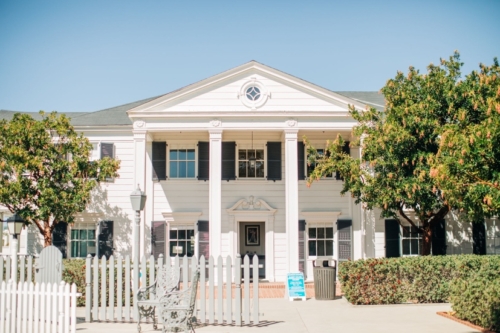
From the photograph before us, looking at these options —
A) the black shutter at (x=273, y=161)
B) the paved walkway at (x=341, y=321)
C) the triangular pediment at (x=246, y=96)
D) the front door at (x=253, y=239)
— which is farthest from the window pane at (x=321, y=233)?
the paved walkway at (x=341, y=321)

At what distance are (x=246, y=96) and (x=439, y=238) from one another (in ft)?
28.5

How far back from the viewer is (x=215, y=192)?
18000mm

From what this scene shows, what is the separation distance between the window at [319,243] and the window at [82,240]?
800 cm

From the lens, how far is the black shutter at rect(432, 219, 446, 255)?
65.4ft

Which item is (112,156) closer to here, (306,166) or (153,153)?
(153,153)

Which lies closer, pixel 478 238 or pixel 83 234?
pixel 478 238

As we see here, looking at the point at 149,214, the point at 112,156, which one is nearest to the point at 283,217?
the point at 149,214

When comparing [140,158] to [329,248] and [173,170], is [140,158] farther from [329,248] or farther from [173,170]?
[329,248]

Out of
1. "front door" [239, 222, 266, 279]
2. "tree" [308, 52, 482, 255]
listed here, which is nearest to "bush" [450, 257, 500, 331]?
"tree" [308, 52, 482, 255]

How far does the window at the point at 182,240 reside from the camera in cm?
2017

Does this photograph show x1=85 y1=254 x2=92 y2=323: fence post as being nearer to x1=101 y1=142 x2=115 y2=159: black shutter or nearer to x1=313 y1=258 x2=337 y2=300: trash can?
x1=313 y1=258 x2=337 y2=300: trash can

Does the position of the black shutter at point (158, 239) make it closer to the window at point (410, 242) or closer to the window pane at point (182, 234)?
the window pane at point (182, 234)

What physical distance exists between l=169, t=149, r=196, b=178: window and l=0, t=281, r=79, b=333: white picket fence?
10587 millimetres

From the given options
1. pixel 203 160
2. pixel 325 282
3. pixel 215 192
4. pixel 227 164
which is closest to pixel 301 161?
pixel 227 164
